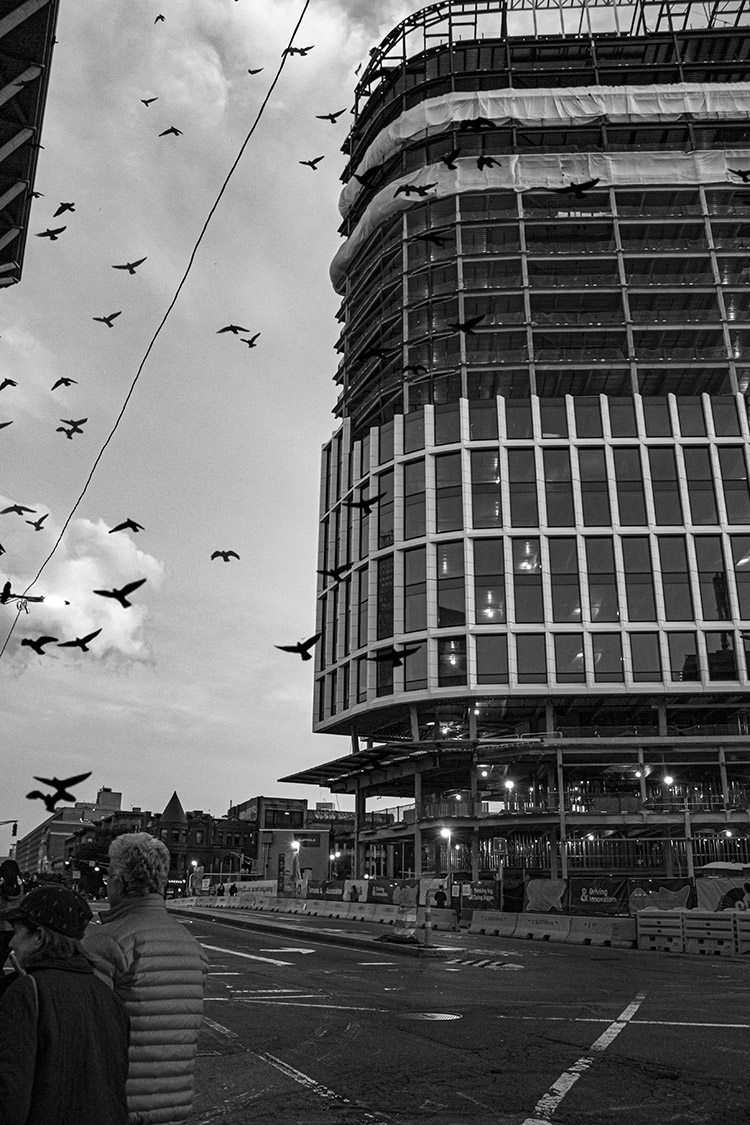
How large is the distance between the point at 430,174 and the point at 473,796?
46.9 m

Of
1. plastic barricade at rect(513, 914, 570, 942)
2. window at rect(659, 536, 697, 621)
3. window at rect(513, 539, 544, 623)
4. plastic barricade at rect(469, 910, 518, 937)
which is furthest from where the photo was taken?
window at rect(513, 539, 544, 623)

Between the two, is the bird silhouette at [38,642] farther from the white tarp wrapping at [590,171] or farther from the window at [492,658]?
the white tarp wrapping at [590,171]

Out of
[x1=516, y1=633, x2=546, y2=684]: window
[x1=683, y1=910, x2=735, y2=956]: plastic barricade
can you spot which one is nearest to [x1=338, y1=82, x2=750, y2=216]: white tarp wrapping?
[x1=516, y1=633, x2=546, y2=684]: window

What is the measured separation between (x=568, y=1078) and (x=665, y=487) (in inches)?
2269

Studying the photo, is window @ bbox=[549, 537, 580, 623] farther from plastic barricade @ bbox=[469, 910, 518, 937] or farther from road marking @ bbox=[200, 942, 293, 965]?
road marking @ bbox=[200, 942, 293, 965]

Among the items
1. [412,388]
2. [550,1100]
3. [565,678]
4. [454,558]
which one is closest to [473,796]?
[565,678]

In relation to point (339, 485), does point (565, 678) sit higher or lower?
lower

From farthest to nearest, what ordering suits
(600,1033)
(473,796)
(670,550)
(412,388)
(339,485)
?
(339,485) < (412,388) < (670,550) < (473,796) < (600,1033)

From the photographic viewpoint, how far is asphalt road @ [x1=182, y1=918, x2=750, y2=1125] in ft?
22.0

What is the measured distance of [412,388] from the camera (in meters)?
68.6

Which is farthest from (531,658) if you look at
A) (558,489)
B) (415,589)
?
(558,489)

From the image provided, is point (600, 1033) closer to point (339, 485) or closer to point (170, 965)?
point (170, 965)

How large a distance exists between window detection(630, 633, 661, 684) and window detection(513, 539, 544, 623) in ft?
20.2

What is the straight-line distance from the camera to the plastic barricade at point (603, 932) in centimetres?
2681
